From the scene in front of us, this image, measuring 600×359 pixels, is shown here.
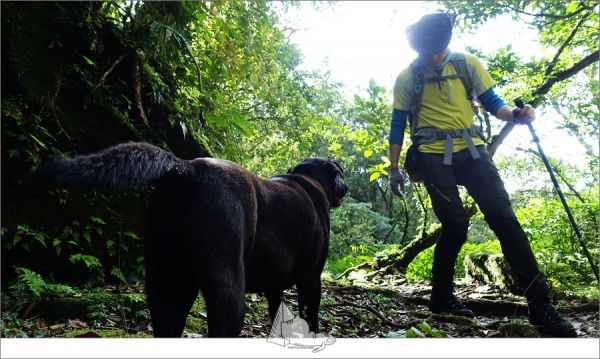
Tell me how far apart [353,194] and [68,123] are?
11415 millimetres

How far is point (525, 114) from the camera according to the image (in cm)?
309

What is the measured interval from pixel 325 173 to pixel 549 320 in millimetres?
1873

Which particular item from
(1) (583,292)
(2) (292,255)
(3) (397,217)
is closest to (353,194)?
(3) (397,217)

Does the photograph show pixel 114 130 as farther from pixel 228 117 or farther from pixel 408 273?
pixel 408 273

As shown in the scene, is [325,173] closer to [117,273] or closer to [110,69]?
[117,273]

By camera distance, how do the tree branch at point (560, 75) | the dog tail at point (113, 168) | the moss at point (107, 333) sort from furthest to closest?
the tree branch at point (560, 75) → the moss at point (107, 333) → the dog tail at point (113, 168)

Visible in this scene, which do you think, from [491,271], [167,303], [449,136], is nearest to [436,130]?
[449,136]

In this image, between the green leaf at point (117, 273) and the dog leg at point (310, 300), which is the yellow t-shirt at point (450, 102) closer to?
the dog leg at point (310, 300)

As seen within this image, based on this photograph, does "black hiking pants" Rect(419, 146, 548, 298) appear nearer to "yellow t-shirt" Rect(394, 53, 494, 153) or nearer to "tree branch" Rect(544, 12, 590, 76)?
"yellow t-shirt" Rect(394, 53, 494, 153)

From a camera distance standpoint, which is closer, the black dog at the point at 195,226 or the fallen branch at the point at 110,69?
the black dog at the point at 195,226

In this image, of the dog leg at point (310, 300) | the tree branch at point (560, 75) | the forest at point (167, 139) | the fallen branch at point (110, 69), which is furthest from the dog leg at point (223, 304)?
the tree branch at point (560, 75)

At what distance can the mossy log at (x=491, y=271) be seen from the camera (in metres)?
4.59

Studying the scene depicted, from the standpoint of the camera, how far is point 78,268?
3.58 metres

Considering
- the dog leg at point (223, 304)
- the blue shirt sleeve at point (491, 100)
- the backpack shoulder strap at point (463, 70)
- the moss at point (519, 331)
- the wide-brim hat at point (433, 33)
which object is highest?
the wide-brim hat at point (433, 33)
